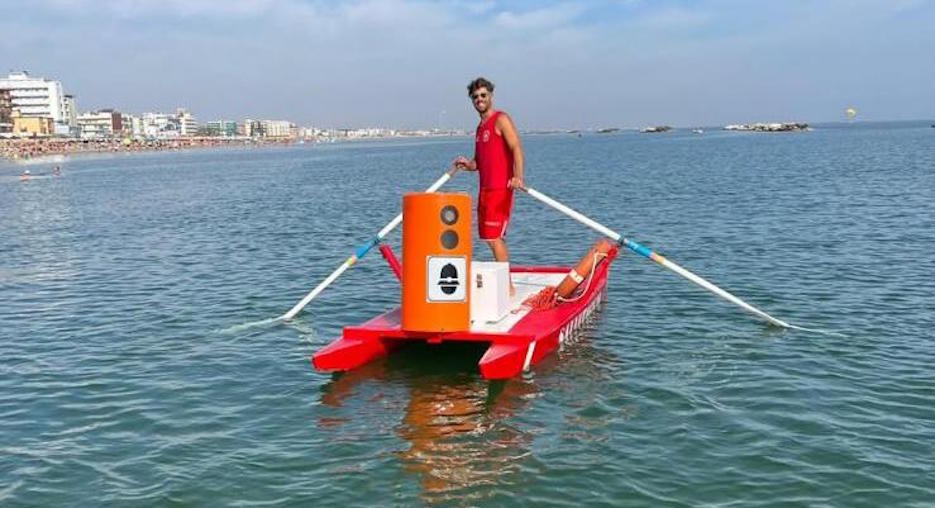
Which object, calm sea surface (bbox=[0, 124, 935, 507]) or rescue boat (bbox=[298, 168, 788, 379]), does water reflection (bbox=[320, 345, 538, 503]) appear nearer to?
calm sea surface (bbox=[0, 124, 935, 507])

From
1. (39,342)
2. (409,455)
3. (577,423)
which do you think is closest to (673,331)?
(577,423)

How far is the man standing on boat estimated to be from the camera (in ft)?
37.0

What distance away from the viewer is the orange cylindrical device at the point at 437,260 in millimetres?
9648

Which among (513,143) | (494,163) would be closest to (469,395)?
(494,163)

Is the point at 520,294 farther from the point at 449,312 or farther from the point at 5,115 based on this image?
the point at 5,115

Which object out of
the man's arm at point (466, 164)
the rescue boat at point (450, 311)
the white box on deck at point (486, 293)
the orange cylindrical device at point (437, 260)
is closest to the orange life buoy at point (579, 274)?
the rescue boat at point (450, 311)

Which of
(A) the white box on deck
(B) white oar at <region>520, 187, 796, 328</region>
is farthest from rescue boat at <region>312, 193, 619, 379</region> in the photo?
(B) white oar at <region>520, 187, 796, 328</region>

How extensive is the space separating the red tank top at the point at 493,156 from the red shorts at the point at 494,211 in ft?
0.34

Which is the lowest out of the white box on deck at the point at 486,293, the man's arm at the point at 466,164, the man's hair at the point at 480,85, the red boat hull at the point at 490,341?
the red boat hull at the point at 490,341

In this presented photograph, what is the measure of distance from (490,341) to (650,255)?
9.97 ft

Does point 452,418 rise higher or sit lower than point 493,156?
lower

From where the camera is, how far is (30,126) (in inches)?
7397

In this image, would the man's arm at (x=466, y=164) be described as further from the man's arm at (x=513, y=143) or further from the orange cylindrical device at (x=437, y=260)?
the orange cylindrical device at (x=437, y=260)

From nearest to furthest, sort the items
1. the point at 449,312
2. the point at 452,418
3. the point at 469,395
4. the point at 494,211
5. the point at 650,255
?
the point at 452,418 → the point at 469,395 → the point at 449,312 → the point at 494,211 → the point at 650,255
